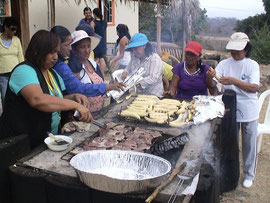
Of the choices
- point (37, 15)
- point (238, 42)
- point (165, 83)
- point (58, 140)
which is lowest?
point (58, 140)

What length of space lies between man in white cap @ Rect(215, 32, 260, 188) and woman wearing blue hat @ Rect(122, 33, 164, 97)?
1046mm

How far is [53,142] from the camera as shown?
8.80 ft

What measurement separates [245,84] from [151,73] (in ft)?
5.12

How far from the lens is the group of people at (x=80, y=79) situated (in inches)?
101

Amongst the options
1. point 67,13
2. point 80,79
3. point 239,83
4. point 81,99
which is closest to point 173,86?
point 239,83

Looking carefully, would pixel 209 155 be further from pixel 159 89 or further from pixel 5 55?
pixel 5 55

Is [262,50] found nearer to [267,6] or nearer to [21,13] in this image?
[267,6]

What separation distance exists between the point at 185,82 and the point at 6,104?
2764mm

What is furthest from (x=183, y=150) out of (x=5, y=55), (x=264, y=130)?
(x=5, y=55)

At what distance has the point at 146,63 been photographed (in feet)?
15.9

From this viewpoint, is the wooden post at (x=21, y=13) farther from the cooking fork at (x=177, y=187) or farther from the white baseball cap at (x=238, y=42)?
the cooking fork at (x=177, y=187)

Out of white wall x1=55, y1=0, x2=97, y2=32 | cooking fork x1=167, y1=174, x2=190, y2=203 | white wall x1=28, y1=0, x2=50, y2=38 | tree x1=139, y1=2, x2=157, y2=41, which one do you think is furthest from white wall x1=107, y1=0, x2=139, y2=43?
cooking fork x1=167, y1=174, x2=190, y2=203

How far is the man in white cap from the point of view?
13.0 ft

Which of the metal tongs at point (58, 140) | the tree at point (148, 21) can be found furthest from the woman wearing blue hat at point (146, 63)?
the tree at point (148, 21)
